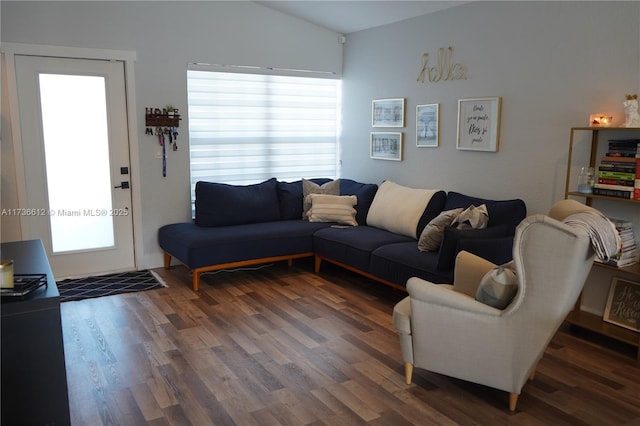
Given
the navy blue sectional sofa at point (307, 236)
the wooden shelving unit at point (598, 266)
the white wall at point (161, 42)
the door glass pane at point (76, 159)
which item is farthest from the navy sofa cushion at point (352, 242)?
the door glass pane at point (76, 159)

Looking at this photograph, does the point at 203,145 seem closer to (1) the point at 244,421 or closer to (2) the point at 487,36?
(2) the point at 487,36

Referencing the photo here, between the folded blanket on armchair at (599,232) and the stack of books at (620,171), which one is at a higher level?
the stack of books at (620,171)

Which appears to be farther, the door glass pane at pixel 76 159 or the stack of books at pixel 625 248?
the door glass pane at pixel 76 159

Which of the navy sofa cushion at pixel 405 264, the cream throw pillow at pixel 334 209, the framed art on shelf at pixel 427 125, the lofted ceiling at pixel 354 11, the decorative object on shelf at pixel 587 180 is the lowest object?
the navy sofa cushion at pixel 405 264

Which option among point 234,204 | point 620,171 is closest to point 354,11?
point 234,204

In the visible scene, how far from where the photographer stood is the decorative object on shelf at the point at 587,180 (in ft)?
11.5

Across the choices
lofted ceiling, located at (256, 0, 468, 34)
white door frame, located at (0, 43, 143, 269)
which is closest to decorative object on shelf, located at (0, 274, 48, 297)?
white door frame, located at (0, 43, 143, 269)

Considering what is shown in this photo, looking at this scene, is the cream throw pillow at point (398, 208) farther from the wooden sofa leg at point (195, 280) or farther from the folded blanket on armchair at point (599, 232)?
the folded blanket on armchair at point (599, 232)

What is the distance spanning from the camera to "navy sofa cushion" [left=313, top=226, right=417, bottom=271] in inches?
175

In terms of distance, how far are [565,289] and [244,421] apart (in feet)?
5.32

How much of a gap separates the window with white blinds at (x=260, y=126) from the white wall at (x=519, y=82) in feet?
2.50

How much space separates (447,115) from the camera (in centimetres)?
478

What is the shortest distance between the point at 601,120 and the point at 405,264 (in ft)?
5.39

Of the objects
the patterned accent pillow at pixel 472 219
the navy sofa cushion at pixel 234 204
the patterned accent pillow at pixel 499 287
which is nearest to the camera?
the patterned accent pillow at pixel 499 287
